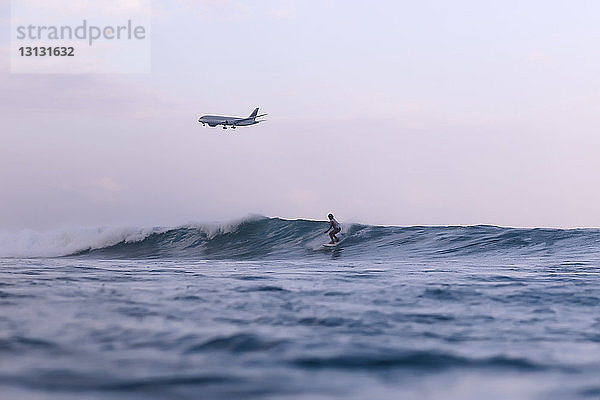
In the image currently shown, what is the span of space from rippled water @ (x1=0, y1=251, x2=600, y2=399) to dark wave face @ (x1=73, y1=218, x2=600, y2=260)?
11.5 metres

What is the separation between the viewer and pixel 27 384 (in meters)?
4.11

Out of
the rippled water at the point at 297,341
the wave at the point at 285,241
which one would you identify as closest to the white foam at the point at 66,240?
the wave at the point at 285,241

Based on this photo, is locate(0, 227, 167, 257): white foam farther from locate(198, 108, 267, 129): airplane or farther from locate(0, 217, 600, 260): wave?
locate(198, 108, 267, 129): airplane

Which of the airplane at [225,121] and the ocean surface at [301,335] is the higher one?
the airplane at [225,121]

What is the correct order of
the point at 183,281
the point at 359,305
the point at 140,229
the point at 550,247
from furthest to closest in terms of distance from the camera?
the point at 140,229 → the point at 550,247 → the point at 183,281 → the point at 359,305

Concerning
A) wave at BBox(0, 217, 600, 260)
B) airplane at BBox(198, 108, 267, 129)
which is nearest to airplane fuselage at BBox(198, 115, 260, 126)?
airplane at BBox(198, 108, 267, 129)

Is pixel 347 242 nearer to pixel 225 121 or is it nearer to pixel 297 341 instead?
pixel 297 341

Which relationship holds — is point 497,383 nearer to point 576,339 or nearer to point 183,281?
point 576,339

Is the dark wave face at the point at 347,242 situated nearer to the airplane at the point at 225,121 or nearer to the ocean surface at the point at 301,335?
the ocean surface at the point at 301,335

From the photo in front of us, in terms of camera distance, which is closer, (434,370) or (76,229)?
(434,370)

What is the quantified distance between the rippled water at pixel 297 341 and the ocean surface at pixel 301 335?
0.7 inches

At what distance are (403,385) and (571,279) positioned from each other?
7691mm

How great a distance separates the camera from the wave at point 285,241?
21.2 metres

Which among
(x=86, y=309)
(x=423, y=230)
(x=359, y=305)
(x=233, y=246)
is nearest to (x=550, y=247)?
(x=423, y=230)
